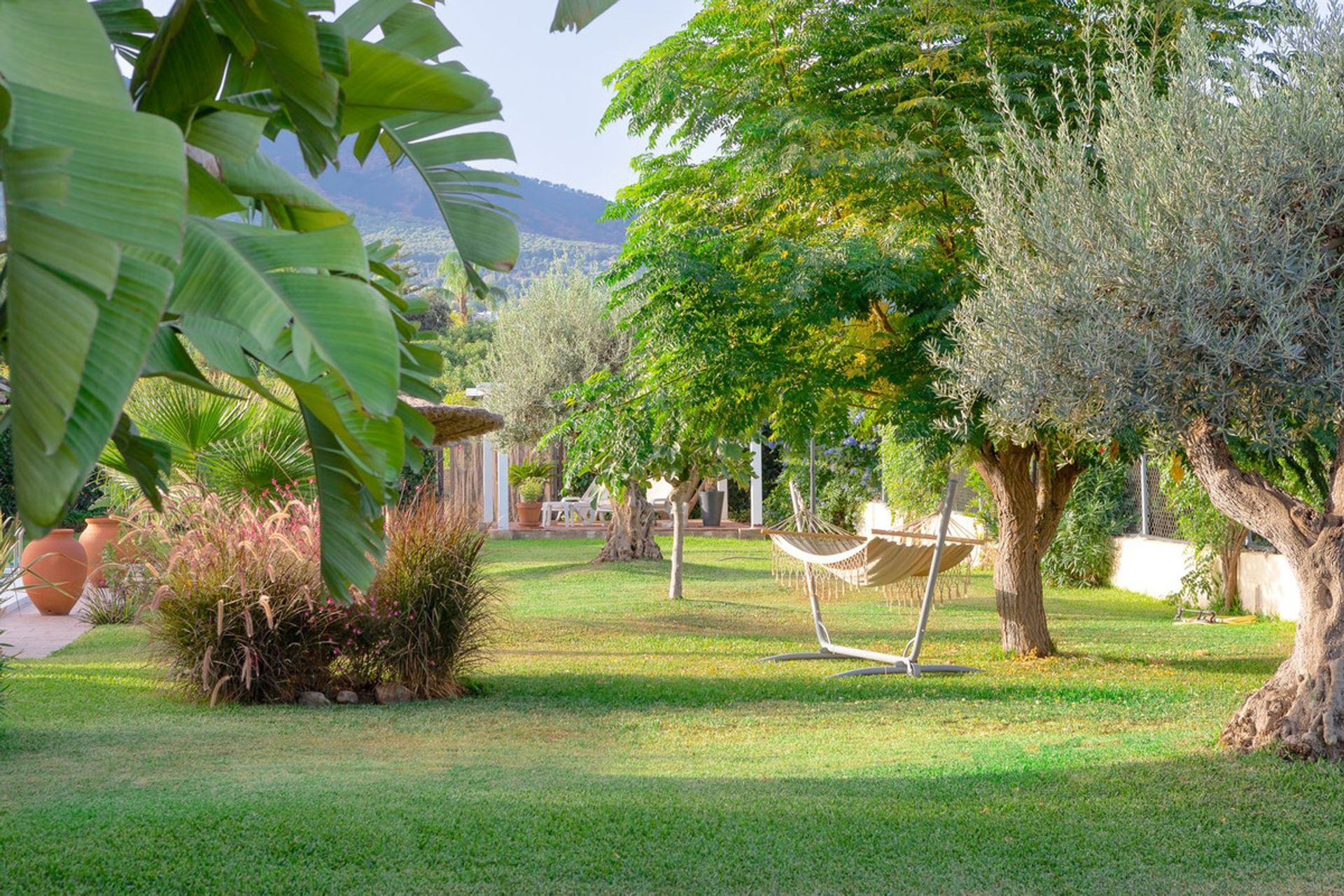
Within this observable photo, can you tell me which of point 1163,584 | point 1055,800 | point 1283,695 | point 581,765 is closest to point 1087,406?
point 1283,695

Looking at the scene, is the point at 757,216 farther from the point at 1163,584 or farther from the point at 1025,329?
the point at 1163,584

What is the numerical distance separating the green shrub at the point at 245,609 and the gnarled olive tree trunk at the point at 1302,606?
5.01 metres

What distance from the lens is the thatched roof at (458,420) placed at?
38.1 ft

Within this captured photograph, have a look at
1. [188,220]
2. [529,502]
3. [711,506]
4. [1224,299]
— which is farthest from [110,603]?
[711,506]

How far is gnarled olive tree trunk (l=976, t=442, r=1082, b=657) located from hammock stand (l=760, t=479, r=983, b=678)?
0.57 meters

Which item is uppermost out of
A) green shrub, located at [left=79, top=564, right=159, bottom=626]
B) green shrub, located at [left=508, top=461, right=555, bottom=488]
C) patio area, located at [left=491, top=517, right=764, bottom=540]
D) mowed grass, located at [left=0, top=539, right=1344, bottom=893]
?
green shrub, located at [left=508, top=461, right=555, bottom=488]

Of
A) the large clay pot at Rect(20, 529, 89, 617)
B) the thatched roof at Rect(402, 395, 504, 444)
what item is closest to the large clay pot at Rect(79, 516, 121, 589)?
the large clay pot at Rect(20, 529, 89, 617)

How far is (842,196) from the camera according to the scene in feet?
26.0

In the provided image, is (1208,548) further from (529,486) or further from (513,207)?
(513,207)

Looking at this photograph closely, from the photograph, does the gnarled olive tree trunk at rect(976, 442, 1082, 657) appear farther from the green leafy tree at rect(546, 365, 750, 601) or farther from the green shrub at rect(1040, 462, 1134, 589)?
the green shrub at rect(1040, 462, 1134, 589)

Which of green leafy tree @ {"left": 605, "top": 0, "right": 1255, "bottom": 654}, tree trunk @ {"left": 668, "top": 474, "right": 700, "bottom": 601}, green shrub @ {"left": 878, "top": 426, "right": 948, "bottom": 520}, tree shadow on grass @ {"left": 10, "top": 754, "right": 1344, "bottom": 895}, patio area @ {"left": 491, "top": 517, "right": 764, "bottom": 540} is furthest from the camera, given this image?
patio area @ {"left": 491, "top": 517, "right": 764, "bottom": 540}

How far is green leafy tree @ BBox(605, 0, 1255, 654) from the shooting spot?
24.8 ft

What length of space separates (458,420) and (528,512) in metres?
11.8

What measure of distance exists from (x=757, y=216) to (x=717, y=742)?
3.93 metres
